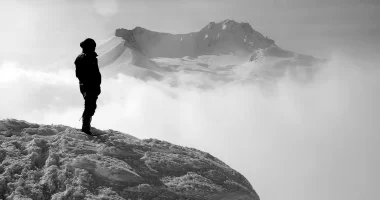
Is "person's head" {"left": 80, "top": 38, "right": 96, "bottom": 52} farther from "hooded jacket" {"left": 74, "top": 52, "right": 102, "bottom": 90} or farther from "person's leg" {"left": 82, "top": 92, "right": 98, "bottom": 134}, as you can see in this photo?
"person's leg" {"left": 82, "top": 92, "right": 98, "bottom": 134}

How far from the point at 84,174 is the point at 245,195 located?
3.70 meters

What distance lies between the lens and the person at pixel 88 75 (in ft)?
33.4

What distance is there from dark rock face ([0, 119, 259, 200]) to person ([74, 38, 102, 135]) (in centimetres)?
60

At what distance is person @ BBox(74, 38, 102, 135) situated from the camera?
33.4 feet

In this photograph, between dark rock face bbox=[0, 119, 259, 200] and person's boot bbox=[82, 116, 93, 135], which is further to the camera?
person's boot bbox=[82, 116, 93, 135]

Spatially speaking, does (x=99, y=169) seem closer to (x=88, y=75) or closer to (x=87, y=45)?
(x=88, y=75)

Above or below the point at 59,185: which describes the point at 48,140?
above

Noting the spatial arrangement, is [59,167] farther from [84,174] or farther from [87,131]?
[87,131]

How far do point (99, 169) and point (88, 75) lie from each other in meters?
Result: 3.18

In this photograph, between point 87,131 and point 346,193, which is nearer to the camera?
point 87,131

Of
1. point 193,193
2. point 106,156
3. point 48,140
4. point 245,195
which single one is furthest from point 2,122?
point 245,195

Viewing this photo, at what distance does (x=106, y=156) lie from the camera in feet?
28.3

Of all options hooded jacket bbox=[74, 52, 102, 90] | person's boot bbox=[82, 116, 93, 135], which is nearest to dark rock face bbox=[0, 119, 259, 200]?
person's boot bbox=[82, 116, 93, 135]

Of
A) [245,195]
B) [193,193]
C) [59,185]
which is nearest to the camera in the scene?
[59,185]
